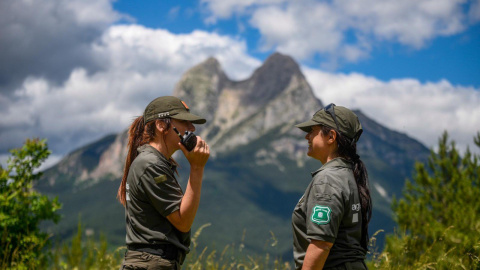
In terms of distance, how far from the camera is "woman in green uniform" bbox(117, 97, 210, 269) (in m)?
3.39

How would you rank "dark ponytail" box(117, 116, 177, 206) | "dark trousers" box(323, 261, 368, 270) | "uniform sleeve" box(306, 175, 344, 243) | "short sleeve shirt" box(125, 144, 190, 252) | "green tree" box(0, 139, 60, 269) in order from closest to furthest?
"uniform sleeve" box(306, 175, 344, 243) < "dark trousers" box(323, 261, 368, 270) < "short sleeve shirt" box(125, 144, 190, 252) < "dark ponytail" box(117, 116, 177, 206) < "green tree" box(0, 139, 60, 269)

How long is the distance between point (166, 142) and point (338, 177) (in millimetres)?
1314

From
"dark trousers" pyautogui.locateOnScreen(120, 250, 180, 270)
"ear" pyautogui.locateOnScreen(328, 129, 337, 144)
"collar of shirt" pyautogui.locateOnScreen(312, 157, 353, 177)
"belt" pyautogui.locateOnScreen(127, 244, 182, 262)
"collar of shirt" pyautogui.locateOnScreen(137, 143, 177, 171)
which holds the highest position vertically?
"ear" pyautogui.locateOnScreen(328, 129, 337, 144)

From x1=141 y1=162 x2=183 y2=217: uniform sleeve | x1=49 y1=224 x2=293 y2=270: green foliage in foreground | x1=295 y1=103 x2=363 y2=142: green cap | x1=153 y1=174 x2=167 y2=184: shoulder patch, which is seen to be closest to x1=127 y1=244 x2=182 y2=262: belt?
x1=141 y1=162 x2=183 y2=217: uniform sleeve

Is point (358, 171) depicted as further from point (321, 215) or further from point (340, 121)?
point (321, 215)

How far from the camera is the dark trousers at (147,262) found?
11.1 feet

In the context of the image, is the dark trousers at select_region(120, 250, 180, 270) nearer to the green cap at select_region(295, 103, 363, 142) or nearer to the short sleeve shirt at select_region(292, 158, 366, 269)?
the short sleeve shirt at select_region(292, 158, 366, 269)

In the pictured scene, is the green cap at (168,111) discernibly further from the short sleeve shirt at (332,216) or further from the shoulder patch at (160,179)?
the short sleeve shirt at (332,216)

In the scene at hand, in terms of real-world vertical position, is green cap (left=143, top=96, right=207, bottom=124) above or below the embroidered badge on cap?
above

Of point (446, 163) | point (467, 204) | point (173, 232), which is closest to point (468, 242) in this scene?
point (173, 232)

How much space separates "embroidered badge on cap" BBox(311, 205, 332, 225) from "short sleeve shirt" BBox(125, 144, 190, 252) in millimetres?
949

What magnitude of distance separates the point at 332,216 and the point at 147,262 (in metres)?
1.32

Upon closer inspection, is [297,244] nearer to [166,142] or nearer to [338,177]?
[338,177]

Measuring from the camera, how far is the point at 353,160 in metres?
3.58
